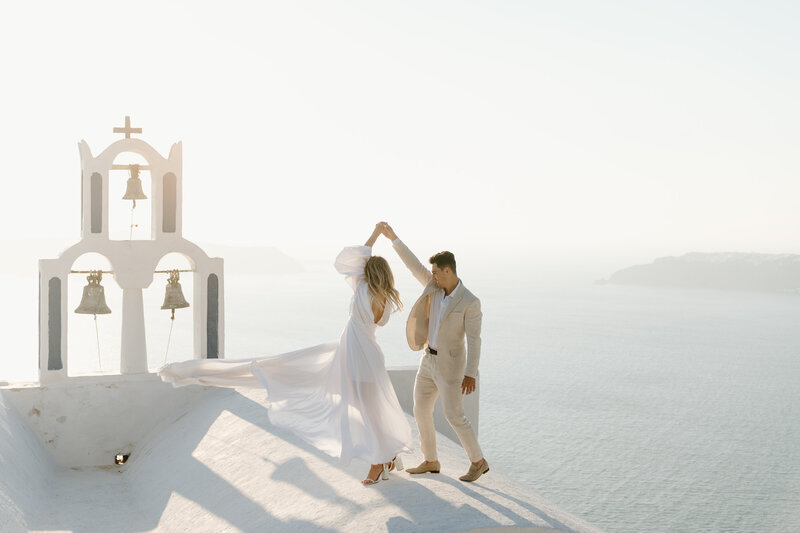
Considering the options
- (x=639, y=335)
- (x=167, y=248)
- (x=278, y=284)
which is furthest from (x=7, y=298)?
(x=167, y=248)

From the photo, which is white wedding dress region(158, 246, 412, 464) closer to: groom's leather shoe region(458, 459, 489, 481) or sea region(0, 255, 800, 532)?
groom's leather shoe region(458, 459, 489, 481)

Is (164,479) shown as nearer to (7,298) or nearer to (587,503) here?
(587,503)

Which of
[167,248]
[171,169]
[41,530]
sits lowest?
[41,530]

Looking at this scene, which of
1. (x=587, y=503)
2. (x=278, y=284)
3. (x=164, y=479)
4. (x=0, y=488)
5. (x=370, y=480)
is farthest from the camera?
(x=278, y=284)

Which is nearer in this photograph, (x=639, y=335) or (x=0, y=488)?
(x=0, y=488)

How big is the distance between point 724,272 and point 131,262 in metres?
162

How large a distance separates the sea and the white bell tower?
4.35 meters

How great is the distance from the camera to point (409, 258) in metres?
6.28

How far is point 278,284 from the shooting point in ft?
523

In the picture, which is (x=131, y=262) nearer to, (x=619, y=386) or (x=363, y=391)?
(x=363, y=391)

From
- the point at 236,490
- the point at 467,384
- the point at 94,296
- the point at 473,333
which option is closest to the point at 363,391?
the point at 467,384

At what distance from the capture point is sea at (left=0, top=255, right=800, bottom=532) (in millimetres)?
46969

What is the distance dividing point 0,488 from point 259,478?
2.08 metres

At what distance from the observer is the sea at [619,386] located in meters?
47.0
